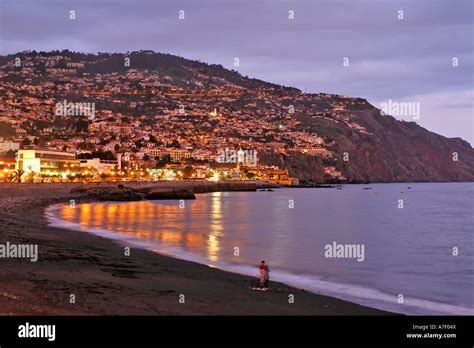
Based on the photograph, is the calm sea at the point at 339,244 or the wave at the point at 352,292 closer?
the wave at the point at 352,292

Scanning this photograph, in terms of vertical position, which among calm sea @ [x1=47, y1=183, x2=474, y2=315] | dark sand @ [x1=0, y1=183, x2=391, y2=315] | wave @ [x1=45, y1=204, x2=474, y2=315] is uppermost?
dark sand @ [x1=0, y1=183, x2=391, y2=315]

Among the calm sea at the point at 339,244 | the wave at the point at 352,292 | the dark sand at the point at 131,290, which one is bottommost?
the calm sea at the point at 339,244

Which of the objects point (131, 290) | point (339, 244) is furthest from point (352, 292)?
point (339, 244)

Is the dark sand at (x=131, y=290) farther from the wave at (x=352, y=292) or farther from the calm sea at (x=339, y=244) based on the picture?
the calm sea at (x=339, y=244)

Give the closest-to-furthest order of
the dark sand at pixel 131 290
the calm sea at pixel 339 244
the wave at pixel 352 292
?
the dark sand at pixel 131 290
the wave at pixel 352 292
the calm sea at pixel 339 244

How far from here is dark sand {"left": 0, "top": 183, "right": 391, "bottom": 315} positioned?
11.1 m

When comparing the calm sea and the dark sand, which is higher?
the dark sand

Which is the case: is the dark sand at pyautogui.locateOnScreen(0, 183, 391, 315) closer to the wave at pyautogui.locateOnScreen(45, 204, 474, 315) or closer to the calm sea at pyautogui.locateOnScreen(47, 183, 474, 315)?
the wave at pyautogui.locateOnScreen(45, 204, 474, 315)

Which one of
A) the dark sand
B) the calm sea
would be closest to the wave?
the calm sea

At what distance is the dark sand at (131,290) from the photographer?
11.1 metres

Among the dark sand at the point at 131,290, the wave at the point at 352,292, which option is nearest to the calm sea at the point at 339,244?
the wave at the point at 352,292

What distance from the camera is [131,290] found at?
43.1 feet

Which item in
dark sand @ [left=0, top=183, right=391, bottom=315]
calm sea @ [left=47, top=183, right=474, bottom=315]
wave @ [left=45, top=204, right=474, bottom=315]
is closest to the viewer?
dark sand @ [left=0, top=183, right=391, bottom=315]
